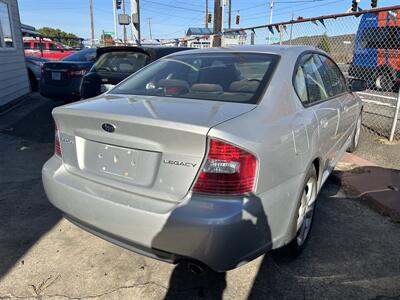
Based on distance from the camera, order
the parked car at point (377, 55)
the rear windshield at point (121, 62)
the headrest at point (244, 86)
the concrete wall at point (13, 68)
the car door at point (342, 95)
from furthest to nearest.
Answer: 1. the parked car at point (377, 55)
2. the concrete wall at point (13, 68)
3. the rear windshield at point (121, 62)
4. the car door at point (342, 95)
5. the headrest at point (244, 86)

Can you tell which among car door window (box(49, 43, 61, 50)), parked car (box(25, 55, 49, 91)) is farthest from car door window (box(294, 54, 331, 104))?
car door window (box(49, 43, 61, 50))

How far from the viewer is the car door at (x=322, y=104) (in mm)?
3018

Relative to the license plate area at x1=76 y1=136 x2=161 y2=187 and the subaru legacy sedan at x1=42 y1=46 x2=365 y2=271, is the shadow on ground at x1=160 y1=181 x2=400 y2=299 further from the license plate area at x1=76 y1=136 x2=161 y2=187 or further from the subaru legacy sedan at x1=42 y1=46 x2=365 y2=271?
the license plate area at x1=76 y1=136 x2=161 y2=187

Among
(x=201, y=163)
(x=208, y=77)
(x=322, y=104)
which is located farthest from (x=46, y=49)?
(x=201, y=163)

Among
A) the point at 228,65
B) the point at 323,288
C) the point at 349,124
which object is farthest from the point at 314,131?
the point at 349,124

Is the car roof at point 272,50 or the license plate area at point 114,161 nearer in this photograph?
the license plate area at point 114,161

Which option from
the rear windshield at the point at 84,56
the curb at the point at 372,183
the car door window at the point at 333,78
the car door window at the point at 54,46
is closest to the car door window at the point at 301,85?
the car door window at the point at 333,78

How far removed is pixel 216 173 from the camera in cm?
198

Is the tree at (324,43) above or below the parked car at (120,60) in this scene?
above

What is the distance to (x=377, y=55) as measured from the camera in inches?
472

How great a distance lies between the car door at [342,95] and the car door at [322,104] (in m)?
0.17

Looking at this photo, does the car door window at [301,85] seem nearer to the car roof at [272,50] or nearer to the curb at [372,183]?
the car roof at [272,50]

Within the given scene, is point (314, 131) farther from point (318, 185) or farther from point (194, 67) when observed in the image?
point (194, 67)

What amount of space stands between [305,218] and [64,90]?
681 centimetres
